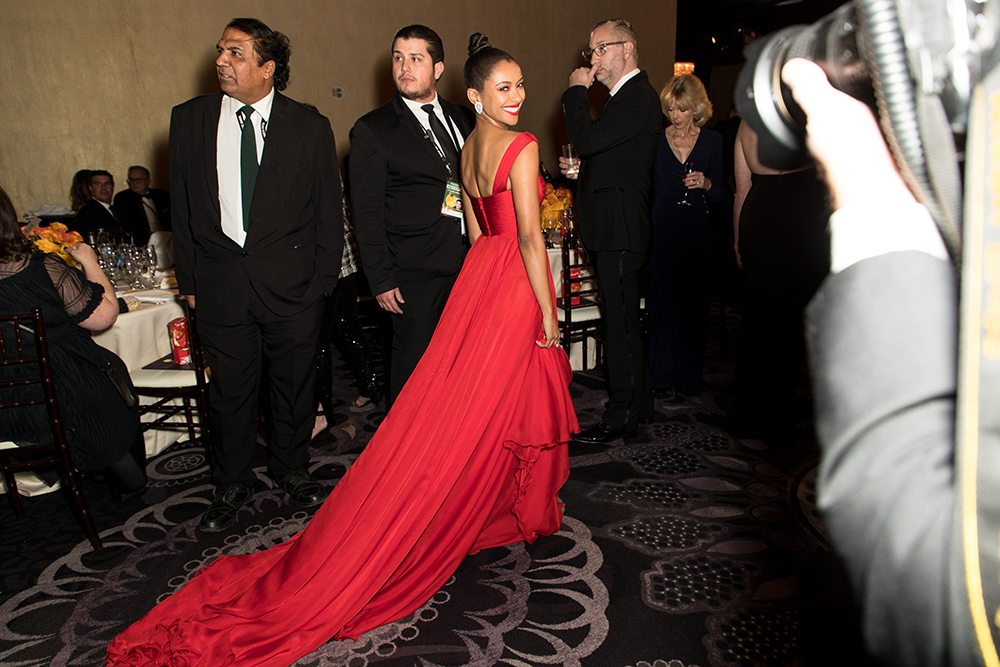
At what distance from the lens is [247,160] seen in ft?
6.74

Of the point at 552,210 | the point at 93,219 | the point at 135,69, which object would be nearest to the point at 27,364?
the point at 552,210

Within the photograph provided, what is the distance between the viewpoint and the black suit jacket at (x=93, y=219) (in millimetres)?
4666

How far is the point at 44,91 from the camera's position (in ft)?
15.8

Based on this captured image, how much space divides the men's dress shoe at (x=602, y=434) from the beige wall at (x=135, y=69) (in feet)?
13.0

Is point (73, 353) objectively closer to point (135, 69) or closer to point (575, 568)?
point (575, 568)

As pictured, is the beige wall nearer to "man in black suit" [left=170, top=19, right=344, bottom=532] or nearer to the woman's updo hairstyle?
"man in black suit" [left=170, top=19, right=344, bottom=532]

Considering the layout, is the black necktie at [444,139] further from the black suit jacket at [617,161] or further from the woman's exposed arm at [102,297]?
the woman's exposed arm at [102,297]

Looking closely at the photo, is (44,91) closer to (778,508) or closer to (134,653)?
(134,653)

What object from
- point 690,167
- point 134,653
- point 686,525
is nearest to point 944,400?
point 134,653

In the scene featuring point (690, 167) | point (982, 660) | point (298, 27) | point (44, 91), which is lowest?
point (982, 660)

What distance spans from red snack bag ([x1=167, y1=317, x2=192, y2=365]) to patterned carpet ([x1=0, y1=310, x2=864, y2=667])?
48cm

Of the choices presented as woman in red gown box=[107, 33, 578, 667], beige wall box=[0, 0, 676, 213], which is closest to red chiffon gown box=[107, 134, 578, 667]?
woman in red gown box=[107, 33, 578, 667]

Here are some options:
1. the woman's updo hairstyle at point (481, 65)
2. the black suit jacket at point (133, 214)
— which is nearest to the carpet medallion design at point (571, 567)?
the woman's updo hairstyle at point (481, 65)

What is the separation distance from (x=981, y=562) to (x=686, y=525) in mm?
1847
